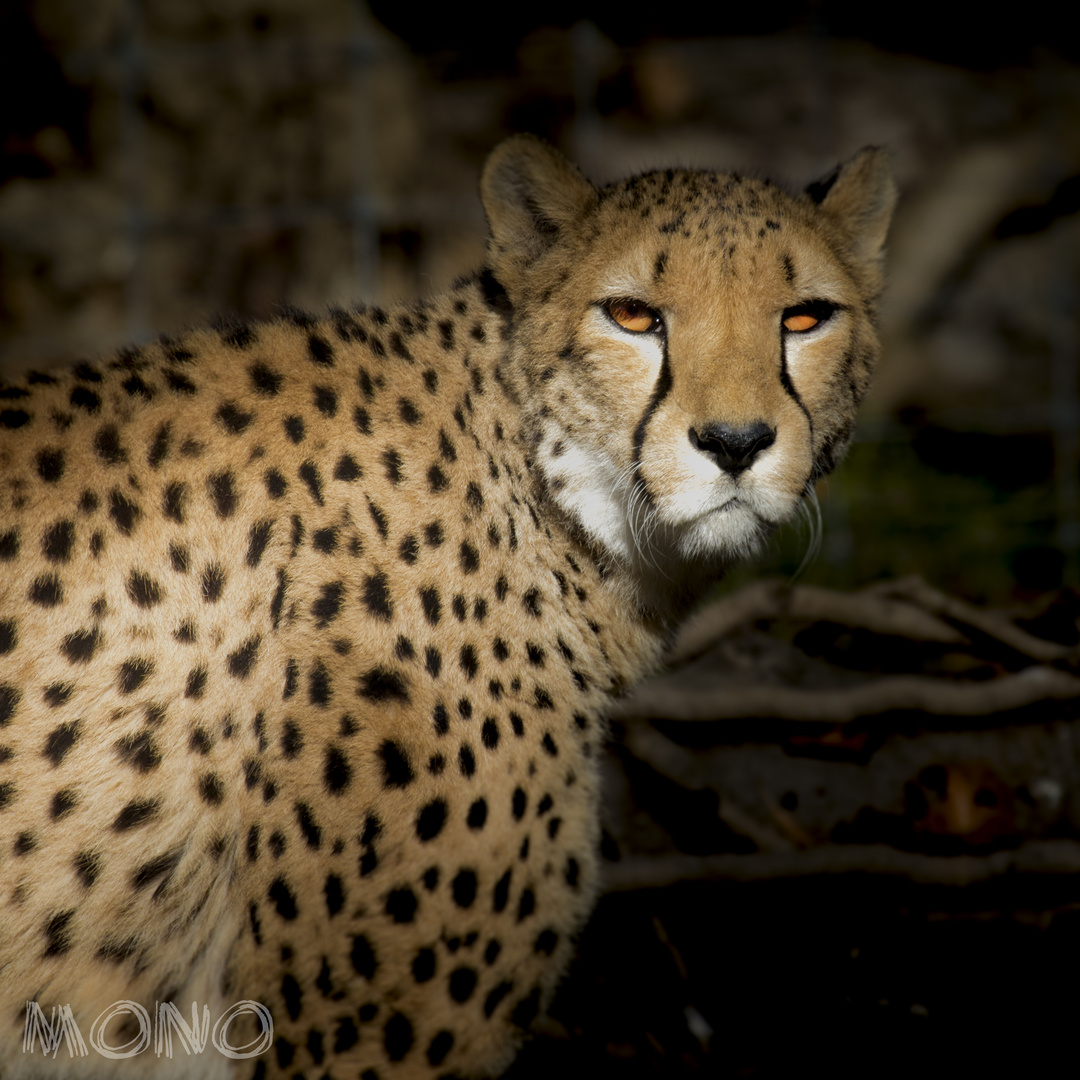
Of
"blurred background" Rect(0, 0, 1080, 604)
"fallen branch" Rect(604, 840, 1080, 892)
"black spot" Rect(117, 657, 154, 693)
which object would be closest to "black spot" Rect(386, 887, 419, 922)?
"black spot" Rect(117, 657, 154, 693)

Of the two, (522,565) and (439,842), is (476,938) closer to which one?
(439,842)

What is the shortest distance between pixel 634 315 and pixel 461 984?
1.03 metres

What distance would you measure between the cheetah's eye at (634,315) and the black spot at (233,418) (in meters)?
0.58

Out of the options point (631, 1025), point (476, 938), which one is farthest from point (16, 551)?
point (631, 1025)

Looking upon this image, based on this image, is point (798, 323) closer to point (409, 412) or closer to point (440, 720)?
point (409, 412)

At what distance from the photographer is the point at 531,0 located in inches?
251

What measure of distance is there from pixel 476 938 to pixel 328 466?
0.73 m

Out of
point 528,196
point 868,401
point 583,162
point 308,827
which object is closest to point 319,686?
point 308,827

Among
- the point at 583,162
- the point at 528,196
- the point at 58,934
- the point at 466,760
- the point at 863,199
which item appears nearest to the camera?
the point at 58,934

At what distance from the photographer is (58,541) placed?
1.68m

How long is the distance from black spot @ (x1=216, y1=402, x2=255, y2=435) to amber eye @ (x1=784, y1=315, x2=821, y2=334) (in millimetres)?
840

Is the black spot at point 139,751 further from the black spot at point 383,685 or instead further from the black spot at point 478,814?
the black spot at point 478,814

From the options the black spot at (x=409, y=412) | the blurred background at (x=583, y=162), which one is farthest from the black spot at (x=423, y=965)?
the blurred background at (x=583, y=162)

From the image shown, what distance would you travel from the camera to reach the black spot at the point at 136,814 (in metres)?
1.63
